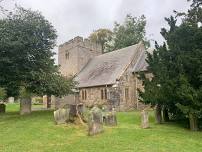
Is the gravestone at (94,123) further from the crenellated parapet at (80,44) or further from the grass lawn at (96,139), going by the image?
the crenellated parapet at (80,44)

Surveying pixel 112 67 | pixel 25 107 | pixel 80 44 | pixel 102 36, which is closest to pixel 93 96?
pixel 112 67

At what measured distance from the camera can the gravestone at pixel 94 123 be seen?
49.9ft

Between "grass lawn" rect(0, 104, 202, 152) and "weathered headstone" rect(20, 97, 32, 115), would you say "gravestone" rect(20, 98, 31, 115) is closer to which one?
"weathered headstone" rect(20, 97, 32, 115)

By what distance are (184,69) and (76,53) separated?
28760 millimetres

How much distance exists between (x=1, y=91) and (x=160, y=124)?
16593 mm

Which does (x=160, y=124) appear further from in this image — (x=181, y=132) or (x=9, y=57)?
(x=9, y=57)

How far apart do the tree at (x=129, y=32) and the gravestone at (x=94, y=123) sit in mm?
38852

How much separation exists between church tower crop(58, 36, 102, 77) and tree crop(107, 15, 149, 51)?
8247 mm

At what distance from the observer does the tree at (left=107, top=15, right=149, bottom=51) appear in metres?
54.0

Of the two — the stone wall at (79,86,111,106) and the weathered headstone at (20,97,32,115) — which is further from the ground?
the stone wall at (79,86,111,106)

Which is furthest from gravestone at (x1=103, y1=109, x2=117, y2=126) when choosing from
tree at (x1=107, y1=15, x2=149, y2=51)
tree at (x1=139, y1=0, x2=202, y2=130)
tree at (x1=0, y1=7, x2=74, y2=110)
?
tree at (x1=107, y1=15, x2=149, y2=51)

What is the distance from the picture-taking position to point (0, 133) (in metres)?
16.6

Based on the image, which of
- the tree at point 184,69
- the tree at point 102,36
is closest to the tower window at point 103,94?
the tree at point 184,69

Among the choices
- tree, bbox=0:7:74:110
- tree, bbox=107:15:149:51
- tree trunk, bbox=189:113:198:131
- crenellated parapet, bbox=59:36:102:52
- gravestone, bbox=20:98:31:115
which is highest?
tree, bbox=107:15:149:51
